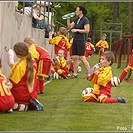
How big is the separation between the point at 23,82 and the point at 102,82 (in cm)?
189

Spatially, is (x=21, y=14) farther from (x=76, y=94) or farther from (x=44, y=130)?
(x=44, y=130)

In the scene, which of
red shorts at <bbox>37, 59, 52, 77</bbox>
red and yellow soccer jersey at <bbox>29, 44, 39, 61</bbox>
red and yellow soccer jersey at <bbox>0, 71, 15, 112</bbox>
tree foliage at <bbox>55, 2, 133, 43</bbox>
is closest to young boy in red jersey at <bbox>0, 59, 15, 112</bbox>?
red and yellow soccer jersey at <bbox>0, 71, 15, 112</bbox>

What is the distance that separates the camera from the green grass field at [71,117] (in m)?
8.17

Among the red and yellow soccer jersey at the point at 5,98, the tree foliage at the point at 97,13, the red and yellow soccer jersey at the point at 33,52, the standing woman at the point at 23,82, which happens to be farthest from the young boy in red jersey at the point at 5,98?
the tree foliage at the point at 97,13

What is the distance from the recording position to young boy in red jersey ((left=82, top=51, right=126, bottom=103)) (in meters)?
11.3

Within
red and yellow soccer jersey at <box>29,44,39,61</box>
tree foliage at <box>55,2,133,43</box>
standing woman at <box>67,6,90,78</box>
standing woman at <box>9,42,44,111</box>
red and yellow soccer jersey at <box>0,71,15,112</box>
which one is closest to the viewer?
red and yellow soccer jersey at <box>0,71,15,112</box>

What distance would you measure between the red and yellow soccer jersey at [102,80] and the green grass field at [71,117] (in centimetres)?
42

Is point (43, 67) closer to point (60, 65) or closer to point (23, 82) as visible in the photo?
point (23, 82)

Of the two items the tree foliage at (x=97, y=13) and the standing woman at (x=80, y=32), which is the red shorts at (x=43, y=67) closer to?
the standing woman at (x=80, y=32)

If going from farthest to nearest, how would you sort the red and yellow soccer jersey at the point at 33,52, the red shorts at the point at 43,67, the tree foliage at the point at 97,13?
the tree foliage at the point at 97,13 → the red shorts at the point at 43,67 → the red and yellow soccer jersey at the point at 33,52

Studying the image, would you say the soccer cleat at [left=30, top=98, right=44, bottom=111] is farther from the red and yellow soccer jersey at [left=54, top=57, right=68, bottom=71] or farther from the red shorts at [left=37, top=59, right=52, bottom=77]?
the red and yellow soccer jersey at [left=54, top=57, right=68, bottom=71]

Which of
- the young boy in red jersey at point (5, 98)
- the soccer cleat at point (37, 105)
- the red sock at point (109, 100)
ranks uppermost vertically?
the young boy in red jersey at point (5, 98)

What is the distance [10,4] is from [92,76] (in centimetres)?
276

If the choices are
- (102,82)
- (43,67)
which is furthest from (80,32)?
(102,82)
